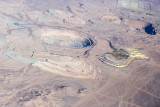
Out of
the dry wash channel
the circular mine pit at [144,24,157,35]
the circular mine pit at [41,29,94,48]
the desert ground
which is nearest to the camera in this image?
the desert ground

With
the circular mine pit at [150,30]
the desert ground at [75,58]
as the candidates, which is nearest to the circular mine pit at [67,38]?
the desert ground at [75,58]

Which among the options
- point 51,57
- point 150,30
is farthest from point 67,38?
point 150,30

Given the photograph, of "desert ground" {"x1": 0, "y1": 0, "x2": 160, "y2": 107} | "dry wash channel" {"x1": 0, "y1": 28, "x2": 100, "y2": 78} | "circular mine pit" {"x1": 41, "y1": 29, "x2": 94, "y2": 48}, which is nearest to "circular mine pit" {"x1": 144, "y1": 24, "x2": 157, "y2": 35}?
"desert ground" {"x1": 0, "y1": 0, "x2": 160, "y2": 107}

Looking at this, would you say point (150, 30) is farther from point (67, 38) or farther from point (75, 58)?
point (75, 58)

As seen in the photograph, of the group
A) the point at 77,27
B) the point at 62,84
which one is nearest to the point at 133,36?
the point at 77,27

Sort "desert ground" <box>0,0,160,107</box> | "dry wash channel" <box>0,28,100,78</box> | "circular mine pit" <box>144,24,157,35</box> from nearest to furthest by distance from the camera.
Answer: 1. "desert ground" <box>0,0,160,107</box>
2. "dry wash channel" <box>0,28,100,78</box>
3. "circular mine pit" <box>144,24,157,35</box>

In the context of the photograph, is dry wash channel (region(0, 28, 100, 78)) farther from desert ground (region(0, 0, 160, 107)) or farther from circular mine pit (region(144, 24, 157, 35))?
circular mine pit (region(144, 24, 157, 35))

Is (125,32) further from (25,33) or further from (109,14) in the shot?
(25,33)

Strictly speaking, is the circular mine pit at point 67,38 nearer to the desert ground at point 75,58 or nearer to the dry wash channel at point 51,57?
the desert ground at point 75,58

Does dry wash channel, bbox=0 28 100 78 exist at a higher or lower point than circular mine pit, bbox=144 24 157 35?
lower

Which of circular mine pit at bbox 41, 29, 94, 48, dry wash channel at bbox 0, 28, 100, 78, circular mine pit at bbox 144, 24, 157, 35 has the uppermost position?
circular mine pit at bbox 144, 24, 157, 35
